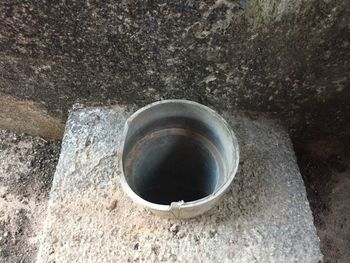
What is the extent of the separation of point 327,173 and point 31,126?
1.31 meters

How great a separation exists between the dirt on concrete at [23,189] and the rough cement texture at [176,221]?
1.31ft

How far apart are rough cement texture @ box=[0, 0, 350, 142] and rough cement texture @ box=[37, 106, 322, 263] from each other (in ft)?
0.57

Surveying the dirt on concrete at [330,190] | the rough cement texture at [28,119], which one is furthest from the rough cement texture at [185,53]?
the dirt on concrete at [330,190]

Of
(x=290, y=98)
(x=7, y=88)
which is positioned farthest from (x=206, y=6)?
(x=7, y=88)

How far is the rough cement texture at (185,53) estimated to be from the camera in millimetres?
1319

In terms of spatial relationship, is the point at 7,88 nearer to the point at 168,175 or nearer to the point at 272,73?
the point at 168,175

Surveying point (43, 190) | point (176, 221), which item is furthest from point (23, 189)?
point (176, 221)

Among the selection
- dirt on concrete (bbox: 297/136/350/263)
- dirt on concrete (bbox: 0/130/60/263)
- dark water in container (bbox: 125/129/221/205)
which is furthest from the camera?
dirt on concrete (bbox: 297/136/350/263)

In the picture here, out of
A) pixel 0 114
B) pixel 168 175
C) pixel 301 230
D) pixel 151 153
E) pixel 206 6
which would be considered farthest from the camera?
pixel 0 114

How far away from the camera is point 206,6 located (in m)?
1.29

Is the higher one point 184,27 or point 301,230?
point 184,27

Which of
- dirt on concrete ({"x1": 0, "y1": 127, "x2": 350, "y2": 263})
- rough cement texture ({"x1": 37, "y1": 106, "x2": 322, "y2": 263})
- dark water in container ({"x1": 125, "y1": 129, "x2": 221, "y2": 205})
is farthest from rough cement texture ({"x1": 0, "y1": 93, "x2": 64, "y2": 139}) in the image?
dark water in container ({"x1": 125, "y1": 129, "x2": 221, "y2": 205})

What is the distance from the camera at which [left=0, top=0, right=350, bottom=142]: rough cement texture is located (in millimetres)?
1319

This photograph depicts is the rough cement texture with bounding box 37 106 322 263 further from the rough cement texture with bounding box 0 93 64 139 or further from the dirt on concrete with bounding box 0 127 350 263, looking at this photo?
the dirt on concrete with bounding box 0 127 350 263
